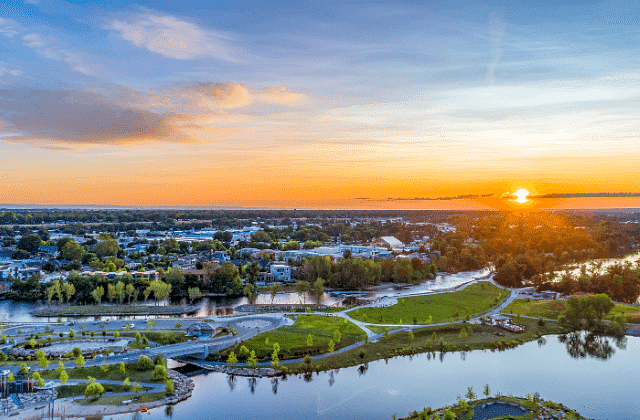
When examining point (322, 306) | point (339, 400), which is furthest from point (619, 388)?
point (322, 306)

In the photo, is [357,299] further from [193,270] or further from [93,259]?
[93,259]

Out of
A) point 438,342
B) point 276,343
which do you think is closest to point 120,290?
point 276,343

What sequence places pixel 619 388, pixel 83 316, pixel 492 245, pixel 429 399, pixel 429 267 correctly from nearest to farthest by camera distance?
pixel 429 399, pixel 619 388, pixel 83 316, pixel 429 267, pixel 492 245

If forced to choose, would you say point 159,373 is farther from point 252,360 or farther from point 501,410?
point 501,410

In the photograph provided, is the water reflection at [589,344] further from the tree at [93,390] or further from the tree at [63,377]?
the tree at [63,377]

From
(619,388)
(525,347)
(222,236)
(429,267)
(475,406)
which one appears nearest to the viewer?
(475,406)

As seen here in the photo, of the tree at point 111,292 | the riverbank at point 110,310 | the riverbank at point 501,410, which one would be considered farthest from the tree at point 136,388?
the tree at point 111,292
